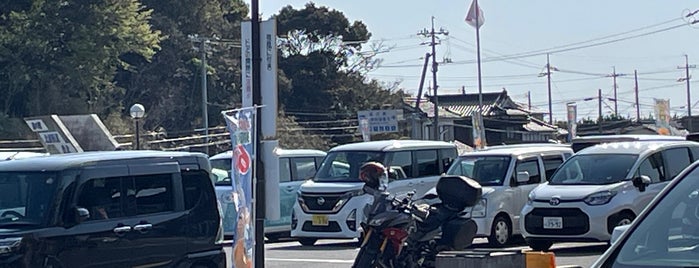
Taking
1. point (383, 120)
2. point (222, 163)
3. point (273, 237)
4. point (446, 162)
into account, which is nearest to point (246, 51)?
point (222, 163)

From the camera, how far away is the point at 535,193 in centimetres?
1588

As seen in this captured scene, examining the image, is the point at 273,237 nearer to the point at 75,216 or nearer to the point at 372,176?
the point at 75,216

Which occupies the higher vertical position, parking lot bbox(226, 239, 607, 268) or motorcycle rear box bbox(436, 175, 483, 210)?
motorcycle rear box bbox(436, 175, 483, 210)

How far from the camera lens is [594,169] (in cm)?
1620

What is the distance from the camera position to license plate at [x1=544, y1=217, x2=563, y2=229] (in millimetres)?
15391

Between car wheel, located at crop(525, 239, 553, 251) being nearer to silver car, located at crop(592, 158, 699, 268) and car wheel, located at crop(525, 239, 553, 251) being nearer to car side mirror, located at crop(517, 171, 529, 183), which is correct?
car side mirror, located at crop(517, 171, 529, 183)

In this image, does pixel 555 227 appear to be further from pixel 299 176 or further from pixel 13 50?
pixel 13 50

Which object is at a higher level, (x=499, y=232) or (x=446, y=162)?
(x=446, y=162)

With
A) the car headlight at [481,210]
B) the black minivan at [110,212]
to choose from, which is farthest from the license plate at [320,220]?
the black minivan at [110,212]

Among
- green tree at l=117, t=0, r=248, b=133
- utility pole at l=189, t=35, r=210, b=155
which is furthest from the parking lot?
green tree at l=117, t=0, r=248, b=133

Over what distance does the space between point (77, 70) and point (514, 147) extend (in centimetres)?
2906

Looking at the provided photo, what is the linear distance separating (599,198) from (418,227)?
7349mm

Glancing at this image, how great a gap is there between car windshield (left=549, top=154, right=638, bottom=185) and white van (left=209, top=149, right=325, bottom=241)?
19.9ft

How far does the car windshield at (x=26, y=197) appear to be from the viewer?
33.1ft
